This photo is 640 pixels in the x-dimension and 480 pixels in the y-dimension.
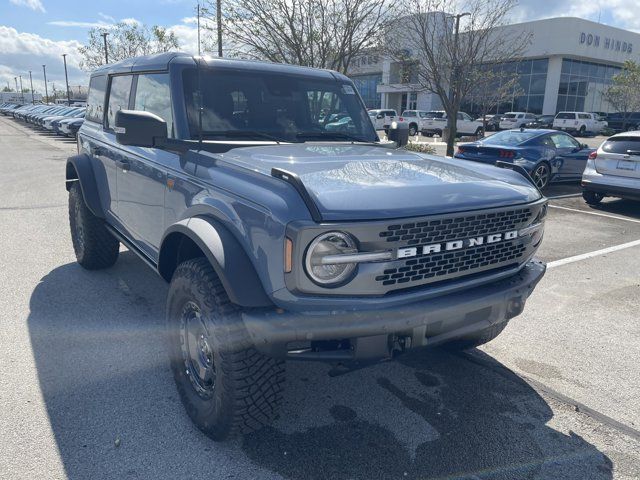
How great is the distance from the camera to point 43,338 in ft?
12.8

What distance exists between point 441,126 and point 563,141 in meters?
21.5

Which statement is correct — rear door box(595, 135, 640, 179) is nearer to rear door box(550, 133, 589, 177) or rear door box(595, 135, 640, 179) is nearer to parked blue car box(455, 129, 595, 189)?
parked blue car box(455, 129, 595, 189)

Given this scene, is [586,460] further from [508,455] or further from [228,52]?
[228,52]

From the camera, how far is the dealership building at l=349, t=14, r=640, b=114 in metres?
44.6

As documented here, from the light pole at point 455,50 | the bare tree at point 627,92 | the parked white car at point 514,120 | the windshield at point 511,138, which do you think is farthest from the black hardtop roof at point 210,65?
the bare tree at point 627,92

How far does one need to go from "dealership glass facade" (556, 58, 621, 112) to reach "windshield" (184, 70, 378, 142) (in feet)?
157

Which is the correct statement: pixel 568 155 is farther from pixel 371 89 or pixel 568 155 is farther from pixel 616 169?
pixel 371 89

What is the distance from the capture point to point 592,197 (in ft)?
34.3

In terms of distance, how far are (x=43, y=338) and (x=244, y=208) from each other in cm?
234

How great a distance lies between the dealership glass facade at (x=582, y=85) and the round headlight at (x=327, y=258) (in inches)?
1963

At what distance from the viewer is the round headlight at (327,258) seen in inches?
89.7

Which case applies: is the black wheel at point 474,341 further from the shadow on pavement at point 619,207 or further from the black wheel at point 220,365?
the shadow on pavement at point 619,207

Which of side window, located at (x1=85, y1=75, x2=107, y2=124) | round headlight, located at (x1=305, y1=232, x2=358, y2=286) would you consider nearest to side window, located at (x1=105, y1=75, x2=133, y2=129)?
side window, located at (x1=85, y1=75, x2=107, y2=124)

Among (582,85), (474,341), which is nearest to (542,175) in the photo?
(474,341)
